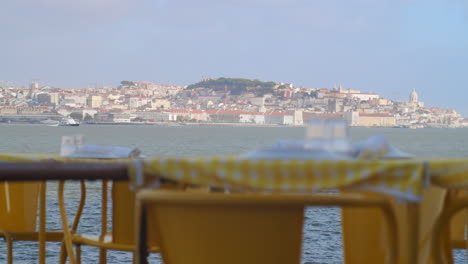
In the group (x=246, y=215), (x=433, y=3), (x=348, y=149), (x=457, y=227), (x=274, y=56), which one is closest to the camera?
(x=246, y=215)

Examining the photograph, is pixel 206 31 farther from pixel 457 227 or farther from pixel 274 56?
pixel 457 227

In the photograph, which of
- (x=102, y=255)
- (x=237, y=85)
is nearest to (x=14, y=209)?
(x=102, y=255)

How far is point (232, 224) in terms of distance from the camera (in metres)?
0.90

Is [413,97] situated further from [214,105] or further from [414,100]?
[214,105]

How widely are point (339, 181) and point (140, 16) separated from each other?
8060 centimetres

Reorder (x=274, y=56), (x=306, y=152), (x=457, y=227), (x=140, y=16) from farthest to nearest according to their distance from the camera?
(x=274, y=56) → (x=140, y=16) → (x=457, y=227) → (x=306, y=152)

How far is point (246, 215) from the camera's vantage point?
90 cm

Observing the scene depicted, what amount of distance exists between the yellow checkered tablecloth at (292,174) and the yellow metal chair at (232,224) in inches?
2.4

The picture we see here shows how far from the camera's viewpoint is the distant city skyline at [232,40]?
75.4 meters

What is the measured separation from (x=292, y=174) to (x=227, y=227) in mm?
117

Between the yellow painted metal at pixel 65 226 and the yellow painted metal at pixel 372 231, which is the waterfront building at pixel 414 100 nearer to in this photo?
the yellow painted metal at pixel 65 226

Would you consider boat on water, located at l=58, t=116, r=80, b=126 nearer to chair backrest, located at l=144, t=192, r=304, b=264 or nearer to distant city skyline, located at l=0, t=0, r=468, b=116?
distant city skyline, located at l=0, t=0, r=468, b=116

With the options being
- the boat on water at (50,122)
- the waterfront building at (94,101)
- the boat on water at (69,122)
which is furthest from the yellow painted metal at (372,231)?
the waterfront building at (94,101)

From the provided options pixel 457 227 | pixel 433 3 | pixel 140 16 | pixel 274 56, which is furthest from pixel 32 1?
pixel 457 227
